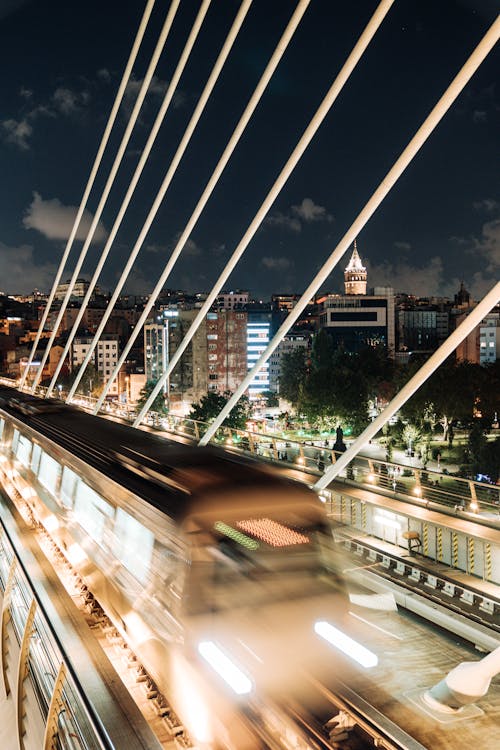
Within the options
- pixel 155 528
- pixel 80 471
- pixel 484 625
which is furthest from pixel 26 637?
pixel 484 625

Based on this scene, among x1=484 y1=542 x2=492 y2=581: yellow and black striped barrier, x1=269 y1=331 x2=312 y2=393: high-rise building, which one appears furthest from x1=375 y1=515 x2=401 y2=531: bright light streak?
x1=269 y1=331 x2=312 y2=393: high-rise building

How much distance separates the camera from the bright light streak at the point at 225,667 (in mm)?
3867

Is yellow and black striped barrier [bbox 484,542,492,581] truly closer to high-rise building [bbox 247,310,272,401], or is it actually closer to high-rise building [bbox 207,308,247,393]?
high-rise building [bbox 207,308,247,393]

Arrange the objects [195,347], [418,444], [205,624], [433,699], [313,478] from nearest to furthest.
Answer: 1. [205,624]
2. [433,699]
3. [313,478]
4. [418,444]
5. [195,347]

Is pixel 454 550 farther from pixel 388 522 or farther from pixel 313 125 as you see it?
pixel 313 125

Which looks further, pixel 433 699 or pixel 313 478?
pixel 313 478

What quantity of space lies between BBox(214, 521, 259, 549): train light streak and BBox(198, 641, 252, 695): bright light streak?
0.73 meters

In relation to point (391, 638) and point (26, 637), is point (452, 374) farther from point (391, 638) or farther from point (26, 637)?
point (26, 637)

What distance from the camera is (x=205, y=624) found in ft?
13.5

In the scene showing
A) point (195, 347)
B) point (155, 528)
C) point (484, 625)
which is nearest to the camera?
point (155, 528)

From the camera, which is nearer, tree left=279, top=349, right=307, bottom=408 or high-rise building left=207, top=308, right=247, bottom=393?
tree left=279, top=349, right=307, bottom=408

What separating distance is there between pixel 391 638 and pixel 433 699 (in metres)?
1.37

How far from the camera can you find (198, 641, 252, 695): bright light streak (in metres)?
3.87

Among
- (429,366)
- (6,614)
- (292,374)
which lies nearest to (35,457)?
(6,614)
